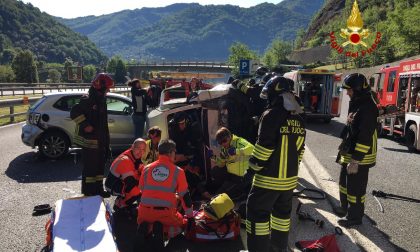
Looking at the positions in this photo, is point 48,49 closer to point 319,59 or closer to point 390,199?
point 319,59

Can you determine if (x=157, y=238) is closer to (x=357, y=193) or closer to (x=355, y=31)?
(x=357, y=193)

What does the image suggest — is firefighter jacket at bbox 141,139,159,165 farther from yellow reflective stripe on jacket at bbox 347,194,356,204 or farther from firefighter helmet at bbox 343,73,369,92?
firefighter helmet at bbox 343,73,369,92

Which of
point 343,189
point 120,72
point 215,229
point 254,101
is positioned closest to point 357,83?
point 343,189

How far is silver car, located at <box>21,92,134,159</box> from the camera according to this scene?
30.8 ft

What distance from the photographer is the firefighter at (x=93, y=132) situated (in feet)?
20.2

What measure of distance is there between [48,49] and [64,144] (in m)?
155

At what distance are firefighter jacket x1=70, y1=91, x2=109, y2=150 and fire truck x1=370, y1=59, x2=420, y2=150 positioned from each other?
29.2ft

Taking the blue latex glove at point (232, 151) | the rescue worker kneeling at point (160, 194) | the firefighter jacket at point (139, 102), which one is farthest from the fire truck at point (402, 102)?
the rescue worker kneeling at point (160, 194)

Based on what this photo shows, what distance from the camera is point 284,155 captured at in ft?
13.5

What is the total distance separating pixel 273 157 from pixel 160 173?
1.28 metres

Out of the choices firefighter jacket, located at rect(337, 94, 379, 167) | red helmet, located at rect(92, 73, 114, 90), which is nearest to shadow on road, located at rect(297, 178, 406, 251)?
firefighter jacket, located at rect(337, 94, 379, 167)

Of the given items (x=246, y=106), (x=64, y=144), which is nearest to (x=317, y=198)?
(x=246, y=106)

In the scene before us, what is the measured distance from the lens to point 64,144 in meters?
9.59

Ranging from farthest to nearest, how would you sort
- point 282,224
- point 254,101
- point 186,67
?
1. point 186,67
2. point 254,101
3. point 282,224
